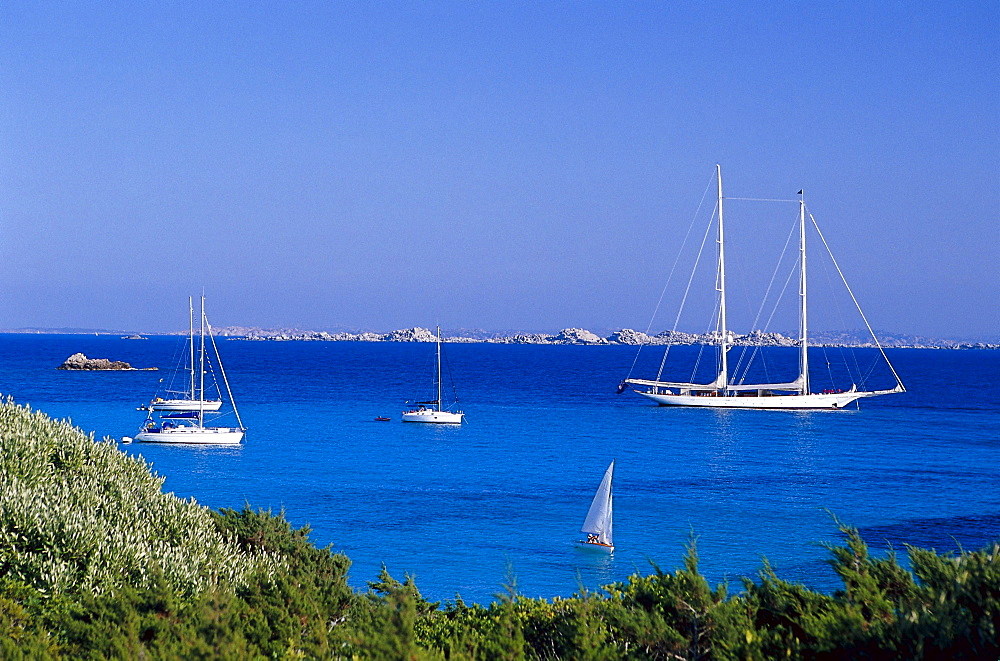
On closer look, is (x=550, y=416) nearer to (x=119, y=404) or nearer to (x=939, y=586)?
(x=119, y=404)

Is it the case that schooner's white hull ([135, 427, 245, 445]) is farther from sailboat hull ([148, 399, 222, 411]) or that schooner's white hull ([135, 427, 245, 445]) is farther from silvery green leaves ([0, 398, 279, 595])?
silvery green leaves ([0, 398, 279, 595])

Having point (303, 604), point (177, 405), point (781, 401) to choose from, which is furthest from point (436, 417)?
point (303, 604)

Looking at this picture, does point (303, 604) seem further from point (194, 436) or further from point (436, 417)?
point (436, 417)

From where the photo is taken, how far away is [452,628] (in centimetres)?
975

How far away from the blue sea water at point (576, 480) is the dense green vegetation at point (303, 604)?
148 inches

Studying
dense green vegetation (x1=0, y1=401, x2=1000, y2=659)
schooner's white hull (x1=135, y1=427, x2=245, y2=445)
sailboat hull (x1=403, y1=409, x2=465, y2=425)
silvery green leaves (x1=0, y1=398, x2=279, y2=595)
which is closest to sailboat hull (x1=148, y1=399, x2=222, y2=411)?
schooner's white hull (x1=135, y1=427, x2=245, y2=445)

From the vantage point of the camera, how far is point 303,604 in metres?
8.95

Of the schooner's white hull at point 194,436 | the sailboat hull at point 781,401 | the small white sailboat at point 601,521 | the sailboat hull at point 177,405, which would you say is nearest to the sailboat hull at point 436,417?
the sailboat hull at point 177,405

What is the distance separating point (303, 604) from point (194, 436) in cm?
4700

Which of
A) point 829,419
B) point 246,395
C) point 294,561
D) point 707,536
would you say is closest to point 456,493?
point 707,536

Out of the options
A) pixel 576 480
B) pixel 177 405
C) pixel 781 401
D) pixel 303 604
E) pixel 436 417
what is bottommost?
pixel 576 480

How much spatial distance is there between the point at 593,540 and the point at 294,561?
17.2 m

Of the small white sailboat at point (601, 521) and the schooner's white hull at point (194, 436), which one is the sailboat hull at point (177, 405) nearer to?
the schooner's white hull at point (194, 436)

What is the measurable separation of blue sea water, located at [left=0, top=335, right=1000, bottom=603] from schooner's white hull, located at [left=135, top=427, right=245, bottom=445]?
35.9 inches
